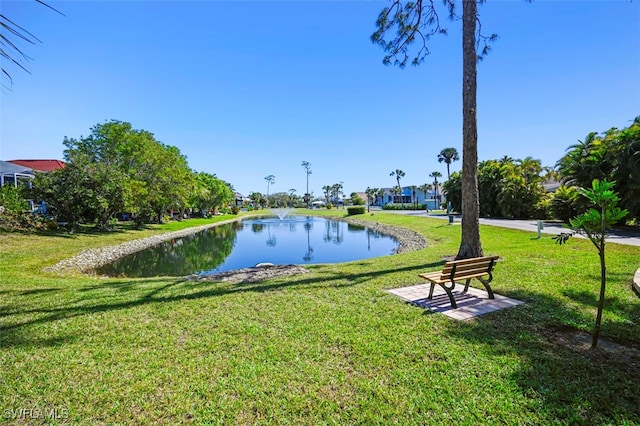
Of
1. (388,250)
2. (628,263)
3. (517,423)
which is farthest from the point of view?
(388,250)

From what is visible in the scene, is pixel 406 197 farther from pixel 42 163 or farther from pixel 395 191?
pixel 42 163

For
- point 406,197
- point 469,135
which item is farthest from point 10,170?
point 406,197

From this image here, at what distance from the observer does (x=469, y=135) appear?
7.62m

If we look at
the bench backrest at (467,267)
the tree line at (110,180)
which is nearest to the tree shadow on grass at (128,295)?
the bench backrest at (467,267)

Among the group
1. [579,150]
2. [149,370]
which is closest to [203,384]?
[149,370]

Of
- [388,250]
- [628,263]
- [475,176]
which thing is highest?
[475,176]

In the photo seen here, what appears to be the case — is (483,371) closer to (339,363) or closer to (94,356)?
(339,363)

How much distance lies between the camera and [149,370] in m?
3.08

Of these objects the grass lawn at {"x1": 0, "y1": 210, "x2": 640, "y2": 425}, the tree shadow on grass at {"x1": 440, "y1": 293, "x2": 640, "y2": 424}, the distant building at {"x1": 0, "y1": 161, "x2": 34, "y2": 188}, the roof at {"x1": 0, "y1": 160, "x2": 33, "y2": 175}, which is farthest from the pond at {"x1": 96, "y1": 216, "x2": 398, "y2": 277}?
the roof at {"x1": 0, "y1": 160, "x2": 33, "y2": 175}

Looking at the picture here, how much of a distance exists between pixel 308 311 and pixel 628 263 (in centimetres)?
831

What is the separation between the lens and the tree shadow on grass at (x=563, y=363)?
242 centimetres

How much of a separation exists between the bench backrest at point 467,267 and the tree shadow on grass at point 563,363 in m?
0.75

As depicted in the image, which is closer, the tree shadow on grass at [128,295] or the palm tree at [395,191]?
the tree shadow on grass at [128,295]

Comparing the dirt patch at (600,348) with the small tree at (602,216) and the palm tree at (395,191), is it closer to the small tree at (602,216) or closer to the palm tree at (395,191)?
the small tree at (602,216)
